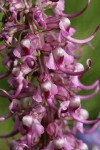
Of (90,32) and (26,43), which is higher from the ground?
(26,43)

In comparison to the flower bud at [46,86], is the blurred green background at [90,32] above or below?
below

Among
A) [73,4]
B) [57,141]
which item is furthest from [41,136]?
[73,4]

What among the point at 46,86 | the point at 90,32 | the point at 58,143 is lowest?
the point at 90,32

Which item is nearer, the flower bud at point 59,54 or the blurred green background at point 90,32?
the flower bud at point 59,54

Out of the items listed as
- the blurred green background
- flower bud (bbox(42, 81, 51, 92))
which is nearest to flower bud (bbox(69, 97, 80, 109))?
A: flower bud (bbox(42, 81, 51, 92))

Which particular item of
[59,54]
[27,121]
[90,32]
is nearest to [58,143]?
[27,121]

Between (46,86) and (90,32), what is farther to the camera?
(90,32)

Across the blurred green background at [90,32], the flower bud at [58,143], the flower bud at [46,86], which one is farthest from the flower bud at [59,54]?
the blurred green background at [90,32]

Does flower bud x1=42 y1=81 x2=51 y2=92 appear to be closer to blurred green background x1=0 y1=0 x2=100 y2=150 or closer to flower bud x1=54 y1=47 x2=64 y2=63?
flower bud x1=54 y1=47 x2=64 y2=63

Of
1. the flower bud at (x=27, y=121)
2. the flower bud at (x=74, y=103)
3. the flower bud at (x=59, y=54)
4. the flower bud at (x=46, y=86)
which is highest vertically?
the flower bud at (x=59, y=54)

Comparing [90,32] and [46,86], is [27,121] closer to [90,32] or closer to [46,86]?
[46,86]

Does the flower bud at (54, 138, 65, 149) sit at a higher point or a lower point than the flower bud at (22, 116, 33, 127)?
lower

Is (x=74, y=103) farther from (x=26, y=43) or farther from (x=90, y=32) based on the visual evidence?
(x=90, y=32)

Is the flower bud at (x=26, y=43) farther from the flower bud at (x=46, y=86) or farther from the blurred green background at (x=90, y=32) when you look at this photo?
the blurred green background at (x=90, y=32)
